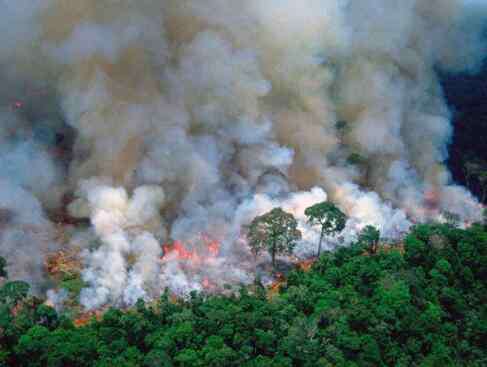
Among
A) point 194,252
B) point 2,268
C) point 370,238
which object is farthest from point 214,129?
point 2,268

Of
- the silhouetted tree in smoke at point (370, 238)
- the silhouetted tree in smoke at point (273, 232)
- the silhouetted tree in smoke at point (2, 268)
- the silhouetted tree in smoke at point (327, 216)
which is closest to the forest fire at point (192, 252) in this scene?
the silhouetted tree in smoke at point (273, 232)

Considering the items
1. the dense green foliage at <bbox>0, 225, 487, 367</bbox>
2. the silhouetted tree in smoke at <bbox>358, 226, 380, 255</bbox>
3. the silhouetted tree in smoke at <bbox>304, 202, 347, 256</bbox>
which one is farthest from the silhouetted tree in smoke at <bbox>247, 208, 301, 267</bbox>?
the silhouetted tree in smoke at <bbox>358, 226, 380, 255</bbox>

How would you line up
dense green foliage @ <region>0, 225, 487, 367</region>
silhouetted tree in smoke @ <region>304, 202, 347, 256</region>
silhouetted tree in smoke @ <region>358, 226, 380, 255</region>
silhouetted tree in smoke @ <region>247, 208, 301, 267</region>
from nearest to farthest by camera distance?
dense green foliage @ <region>0, 225, 487, 367</region> < silhouetted tree in smoke @ <region>247, 208, 301, 267</region> < silhouetted tree in smoke @ <region>304, 202, 347, 256</region> < silhouetted tree in smoke @ <region>358, 226, 380, 255</region>

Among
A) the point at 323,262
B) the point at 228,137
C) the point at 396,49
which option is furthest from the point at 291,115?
the point at 323,262

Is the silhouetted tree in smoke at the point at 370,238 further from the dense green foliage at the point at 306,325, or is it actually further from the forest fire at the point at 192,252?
the forest fire at the point at 192,252

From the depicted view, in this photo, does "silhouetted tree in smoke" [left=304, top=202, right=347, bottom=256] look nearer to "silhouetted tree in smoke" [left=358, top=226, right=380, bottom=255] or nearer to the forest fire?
"silhouetted tree in smoke" [left=358, top=226, right=380, bottom=255]

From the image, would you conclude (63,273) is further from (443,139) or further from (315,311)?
(443,139)
